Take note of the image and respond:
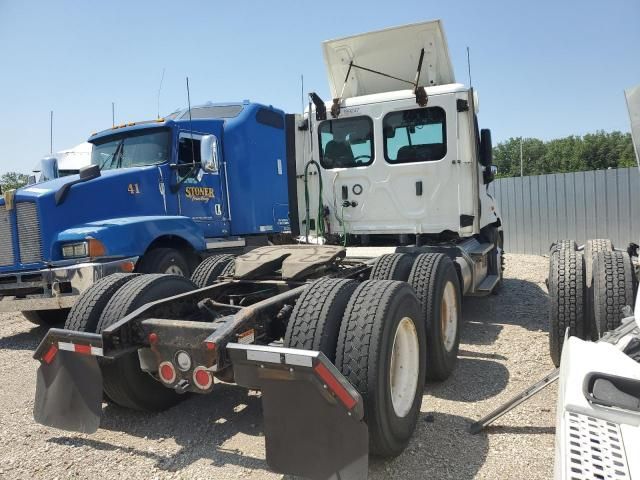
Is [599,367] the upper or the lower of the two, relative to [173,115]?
lower

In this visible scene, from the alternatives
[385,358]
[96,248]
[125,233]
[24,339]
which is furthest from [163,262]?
[385,358]

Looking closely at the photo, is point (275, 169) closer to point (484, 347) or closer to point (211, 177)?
point (211, 177)

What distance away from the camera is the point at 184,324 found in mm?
2980

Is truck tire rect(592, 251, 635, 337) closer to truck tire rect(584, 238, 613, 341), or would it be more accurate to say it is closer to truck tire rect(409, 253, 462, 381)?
truck tire rect(584, 238, 613, 341)

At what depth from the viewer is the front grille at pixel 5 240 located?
6377 mm

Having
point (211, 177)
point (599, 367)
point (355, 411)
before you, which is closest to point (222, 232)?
point (211, 177)

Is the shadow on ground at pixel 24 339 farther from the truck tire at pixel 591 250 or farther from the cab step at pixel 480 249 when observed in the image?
the truck tire at pixel 591 250

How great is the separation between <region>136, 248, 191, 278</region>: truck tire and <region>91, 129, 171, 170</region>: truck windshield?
5.00 feet

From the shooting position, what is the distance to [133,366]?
3.50 meters

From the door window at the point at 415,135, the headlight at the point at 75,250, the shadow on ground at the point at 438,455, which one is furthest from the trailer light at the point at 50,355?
the door window at the point at 415,135

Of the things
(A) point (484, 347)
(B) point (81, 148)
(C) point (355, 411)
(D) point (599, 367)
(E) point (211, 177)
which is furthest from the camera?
(B) point (81, 148)

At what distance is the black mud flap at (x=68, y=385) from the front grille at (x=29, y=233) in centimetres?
364

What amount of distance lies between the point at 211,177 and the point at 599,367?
22.1 ft

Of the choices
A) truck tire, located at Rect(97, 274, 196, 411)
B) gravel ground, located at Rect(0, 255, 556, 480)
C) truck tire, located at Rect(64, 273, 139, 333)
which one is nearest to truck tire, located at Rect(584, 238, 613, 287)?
gravel ground, located at Rect(0, 255, 556, 480)
